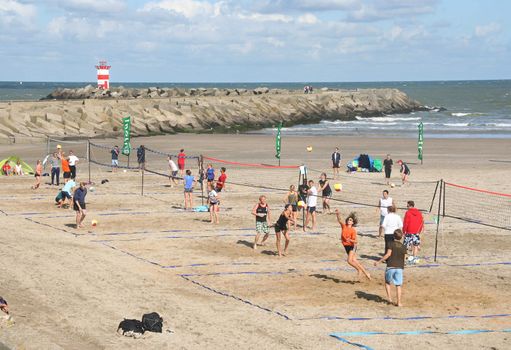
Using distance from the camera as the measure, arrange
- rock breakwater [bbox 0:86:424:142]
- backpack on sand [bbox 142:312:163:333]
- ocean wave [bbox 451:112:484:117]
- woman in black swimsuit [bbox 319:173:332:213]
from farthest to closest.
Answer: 1. ocean wave [bbox 451:112:484:117]
2. rock breakwater [bbox 0:86:424:142]
3. woman in black swimsuit [bbox 319:173:332:213]
4. backpack on sand [bbox 142:312:163:333]

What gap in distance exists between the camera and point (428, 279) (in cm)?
1591

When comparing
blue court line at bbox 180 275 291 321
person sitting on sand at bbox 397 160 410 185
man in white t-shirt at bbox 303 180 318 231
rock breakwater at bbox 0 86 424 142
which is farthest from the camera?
rock breakwater at bbox 0 86 424 142

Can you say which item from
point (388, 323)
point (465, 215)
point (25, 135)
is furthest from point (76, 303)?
point (25, 135)

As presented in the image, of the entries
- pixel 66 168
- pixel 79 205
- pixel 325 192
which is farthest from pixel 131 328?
pixel 66 168

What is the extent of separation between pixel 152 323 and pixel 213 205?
925cm

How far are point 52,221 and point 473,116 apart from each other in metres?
64.2

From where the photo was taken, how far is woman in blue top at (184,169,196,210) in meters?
22.9

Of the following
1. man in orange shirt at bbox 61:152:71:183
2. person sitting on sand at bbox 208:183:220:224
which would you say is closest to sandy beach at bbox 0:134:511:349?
person sitting on sand at bbox 208:183:220:224

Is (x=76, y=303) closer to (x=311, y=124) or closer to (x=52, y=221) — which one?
(x=52, y=221)

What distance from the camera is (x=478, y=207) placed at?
24578mm

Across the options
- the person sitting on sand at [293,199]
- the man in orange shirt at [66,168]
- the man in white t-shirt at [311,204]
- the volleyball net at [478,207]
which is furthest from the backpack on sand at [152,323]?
the man in orange shirt at [66,168]

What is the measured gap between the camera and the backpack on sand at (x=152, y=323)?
476 inches

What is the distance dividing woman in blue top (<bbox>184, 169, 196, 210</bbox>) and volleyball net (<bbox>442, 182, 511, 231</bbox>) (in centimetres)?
660

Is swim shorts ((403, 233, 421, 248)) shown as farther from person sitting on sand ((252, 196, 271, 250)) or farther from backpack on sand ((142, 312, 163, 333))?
backpack on sand ((142, 312, 163, 333))
